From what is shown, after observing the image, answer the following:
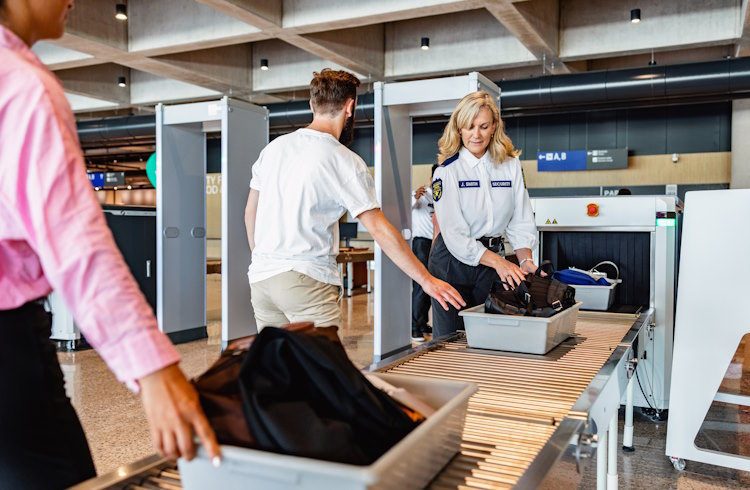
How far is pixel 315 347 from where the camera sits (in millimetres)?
783

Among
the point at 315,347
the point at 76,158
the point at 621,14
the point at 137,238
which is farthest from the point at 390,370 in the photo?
the point at 621,14

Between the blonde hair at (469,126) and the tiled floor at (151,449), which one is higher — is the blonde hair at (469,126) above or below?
above

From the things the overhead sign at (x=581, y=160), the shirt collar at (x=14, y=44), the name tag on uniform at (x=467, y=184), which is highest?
the overhead sign at (x=581, y=160)

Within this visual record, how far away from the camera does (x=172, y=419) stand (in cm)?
69

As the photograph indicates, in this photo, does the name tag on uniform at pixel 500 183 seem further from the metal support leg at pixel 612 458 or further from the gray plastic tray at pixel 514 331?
the metal support leg at pixel 612 458

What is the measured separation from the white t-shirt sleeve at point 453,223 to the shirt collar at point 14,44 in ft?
5.84

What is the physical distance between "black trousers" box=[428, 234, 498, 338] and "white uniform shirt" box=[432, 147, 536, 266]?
0.14ft

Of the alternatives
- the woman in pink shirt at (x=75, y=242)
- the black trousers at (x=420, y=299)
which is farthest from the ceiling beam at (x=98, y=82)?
the woman in pink shirt at (x=75, y=242)

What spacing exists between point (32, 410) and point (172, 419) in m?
0.40

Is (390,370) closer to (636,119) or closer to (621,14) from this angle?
(621,14)

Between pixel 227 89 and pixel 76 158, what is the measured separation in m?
10.0

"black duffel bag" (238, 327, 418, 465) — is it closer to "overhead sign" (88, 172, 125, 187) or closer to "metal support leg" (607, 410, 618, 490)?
"metal support leg" (607, 410, 618, 490)

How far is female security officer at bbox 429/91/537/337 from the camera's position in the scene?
2438mm

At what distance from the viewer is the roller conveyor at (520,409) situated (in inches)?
35.6
